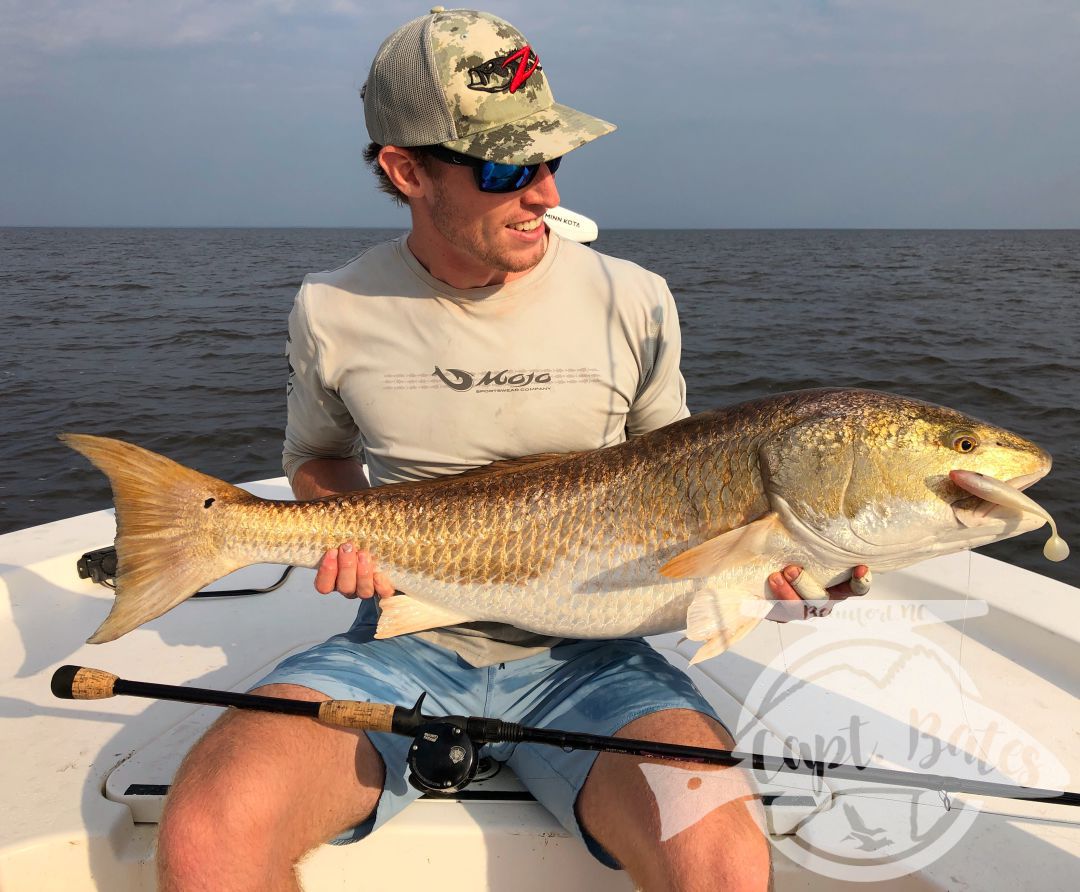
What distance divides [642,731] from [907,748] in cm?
115

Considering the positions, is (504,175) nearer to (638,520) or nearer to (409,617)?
(638,520)

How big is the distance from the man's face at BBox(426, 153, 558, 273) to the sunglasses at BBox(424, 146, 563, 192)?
0.06 ft

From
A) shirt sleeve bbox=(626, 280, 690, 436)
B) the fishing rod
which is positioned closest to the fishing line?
the fishing rod

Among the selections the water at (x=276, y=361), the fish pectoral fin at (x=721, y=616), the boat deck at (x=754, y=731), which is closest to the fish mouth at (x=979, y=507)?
the fish pectoral fin at (x=721, y=616)

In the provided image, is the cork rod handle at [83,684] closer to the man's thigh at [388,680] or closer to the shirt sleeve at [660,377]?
the man's thigh at [388,680]

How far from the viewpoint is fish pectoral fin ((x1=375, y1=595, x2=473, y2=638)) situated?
276 cm

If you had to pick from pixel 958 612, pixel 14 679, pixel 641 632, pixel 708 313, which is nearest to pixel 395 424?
pixel 641 632

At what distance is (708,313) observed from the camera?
2533cm

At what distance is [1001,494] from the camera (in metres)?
2.37

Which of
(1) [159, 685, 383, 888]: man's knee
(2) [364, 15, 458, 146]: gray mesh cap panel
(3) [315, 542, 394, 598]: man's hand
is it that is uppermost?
(2) [364, 15, 458, 146]: gray mesh cap panel

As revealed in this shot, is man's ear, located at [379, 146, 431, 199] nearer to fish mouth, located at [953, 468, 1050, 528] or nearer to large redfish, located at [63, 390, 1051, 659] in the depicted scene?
large redfish, located at [63, 390, 1051, 659]

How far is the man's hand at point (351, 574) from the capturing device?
2.80m

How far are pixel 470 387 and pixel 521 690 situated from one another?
1059 mm

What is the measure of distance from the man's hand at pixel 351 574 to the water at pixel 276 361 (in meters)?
7.56
